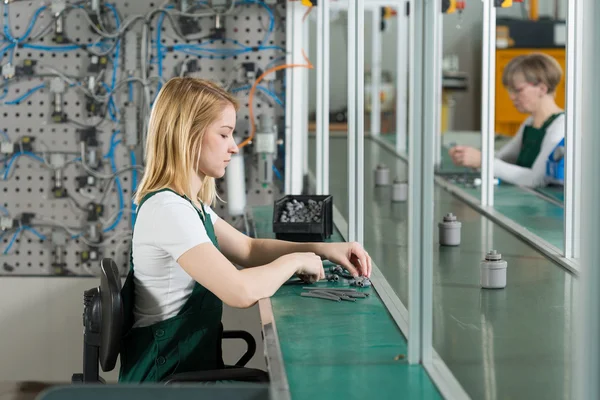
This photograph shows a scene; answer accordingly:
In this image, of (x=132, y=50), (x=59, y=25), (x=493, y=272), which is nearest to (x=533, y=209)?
(x=493, y=272)

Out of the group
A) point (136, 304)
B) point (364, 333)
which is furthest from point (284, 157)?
point (364, 333)

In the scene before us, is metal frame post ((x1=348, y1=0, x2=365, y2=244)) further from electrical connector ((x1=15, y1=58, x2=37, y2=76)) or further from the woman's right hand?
electrical connector ((x1=15, y1=58, x2=37, y2=76))

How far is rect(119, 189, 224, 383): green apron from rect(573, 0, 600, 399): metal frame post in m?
1.39

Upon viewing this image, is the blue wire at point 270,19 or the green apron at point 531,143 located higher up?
the blue wire at point 270,19

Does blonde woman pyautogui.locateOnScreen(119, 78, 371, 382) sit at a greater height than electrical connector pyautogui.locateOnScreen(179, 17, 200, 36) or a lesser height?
lesser

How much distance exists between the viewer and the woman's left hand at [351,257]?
246 cm

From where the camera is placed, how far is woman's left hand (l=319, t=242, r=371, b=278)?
2.46 metres

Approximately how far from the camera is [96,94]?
4.11 metres

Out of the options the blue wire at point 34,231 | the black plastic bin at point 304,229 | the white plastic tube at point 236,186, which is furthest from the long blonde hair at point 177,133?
the blue wire at point 34,231

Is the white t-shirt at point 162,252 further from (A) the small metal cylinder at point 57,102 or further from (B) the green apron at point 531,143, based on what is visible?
(B) the green apron at point 531,143

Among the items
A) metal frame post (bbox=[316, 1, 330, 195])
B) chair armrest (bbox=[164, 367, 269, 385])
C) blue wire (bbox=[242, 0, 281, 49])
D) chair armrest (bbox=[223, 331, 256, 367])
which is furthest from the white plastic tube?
chair armrest (bbox=[164, 367, 269, 385])

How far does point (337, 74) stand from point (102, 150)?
480cm

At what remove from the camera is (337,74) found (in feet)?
28.5

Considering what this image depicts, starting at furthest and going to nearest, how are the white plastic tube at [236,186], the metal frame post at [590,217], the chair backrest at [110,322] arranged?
1. the white plastic tube at [236,186]
2. the chair backrest at [110,322]
3. the metal frame post at [590,217]
